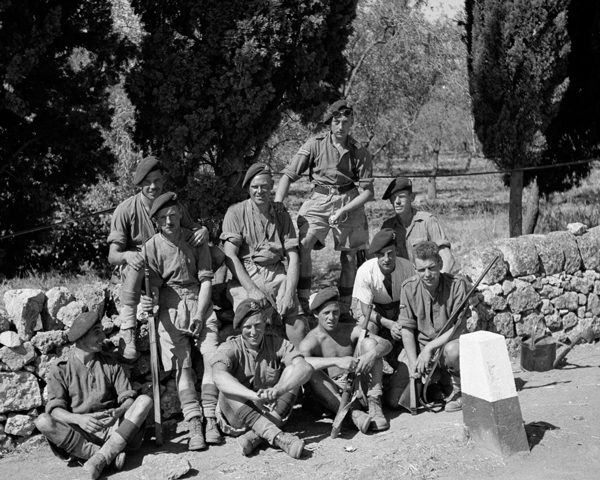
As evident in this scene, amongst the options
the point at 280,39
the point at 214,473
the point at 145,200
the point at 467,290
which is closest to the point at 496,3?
the point at 280,39

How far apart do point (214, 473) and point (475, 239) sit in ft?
22.7

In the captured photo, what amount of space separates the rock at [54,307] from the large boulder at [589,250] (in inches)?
210

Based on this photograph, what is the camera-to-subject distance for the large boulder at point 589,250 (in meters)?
8.65

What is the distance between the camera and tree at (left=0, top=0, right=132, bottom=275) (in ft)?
30.0

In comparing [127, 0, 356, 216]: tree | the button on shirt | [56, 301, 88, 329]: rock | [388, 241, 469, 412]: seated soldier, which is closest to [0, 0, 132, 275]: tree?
[127, 0, 356, 216]: tree

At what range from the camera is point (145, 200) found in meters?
6.86

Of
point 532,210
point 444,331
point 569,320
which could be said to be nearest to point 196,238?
point 444,331

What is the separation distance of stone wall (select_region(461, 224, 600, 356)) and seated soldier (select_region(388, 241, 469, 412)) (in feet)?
3.32

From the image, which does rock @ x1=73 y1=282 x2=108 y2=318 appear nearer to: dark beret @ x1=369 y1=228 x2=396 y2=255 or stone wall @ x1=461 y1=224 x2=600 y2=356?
dark beret @ x1=369 y1=228 x2=396 y2=255

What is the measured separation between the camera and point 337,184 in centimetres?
778

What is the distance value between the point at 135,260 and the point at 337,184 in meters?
2.24

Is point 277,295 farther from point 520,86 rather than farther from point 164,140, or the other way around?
point 520,86

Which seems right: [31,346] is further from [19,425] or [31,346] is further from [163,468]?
[163,468]

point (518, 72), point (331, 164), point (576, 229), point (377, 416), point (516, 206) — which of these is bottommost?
point (377, 416)
